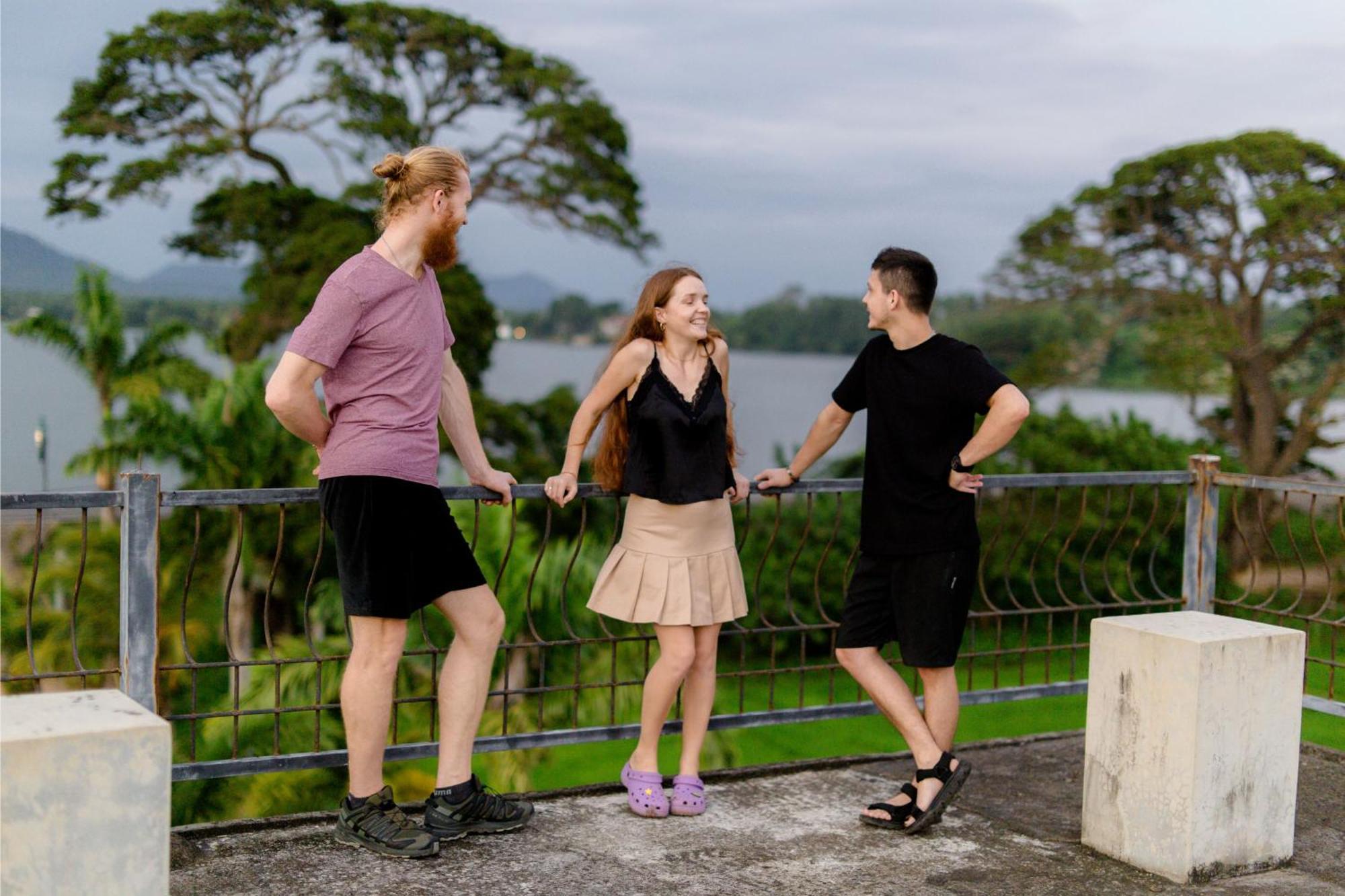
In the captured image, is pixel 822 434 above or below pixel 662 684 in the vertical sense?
above

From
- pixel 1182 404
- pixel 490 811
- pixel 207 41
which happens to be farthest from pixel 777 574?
pixel 490 811

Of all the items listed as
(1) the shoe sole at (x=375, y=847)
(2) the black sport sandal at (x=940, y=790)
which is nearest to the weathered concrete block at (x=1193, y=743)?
(2) the black sport sandal at (x=940, y=790)

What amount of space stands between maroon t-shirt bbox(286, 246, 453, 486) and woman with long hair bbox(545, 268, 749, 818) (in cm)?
63

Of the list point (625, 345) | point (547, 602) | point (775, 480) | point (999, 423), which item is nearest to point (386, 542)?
point (625, 345)

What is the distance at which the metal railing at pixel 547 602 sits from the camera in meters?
3.97

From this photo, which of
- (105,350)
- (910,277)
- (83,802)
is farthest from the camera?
(105,350)

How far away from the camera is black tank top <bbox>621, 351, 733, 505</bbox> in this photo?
4.03 m

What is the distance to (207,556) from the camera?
64.0 feet

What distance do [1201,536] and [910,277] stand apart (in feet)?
7.36

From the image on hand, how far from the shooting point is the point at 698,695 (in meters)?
4.24

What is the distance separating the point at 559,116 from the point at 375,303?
20.9m

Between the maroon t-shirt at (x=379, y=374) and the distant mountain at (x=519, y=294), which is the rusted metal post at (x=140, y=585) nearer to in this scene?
the maroon t-shirt at (x=379, y=374)

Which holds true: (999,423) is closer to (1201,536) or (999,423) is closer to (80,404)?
(1201,536)

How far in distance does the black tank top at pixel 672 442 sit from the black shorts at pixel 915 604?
58cm
